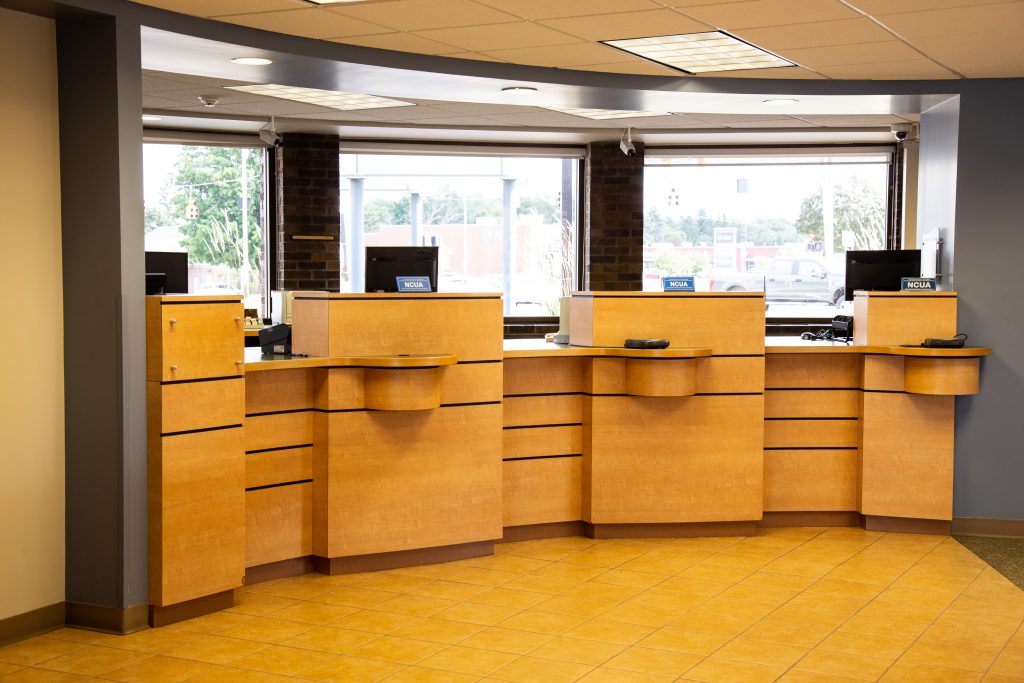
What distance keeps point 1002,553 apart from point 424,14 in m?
4.54

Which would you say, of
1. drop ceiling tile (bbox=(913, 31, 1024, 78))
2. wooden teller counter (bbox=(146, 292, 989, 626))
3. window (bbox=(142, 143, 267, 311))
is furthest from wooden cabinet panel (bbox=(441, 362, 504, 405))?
window (bbox=(142, 143, 267, 311))

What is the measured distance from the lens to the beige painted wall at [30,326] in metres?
4.57

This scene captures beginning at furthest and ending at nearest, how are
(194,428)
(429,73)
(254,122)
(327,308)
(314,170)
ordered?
1. (314,170)
2. (254,122)
3. (429,73)
4. (327,308)
5. (194,428)

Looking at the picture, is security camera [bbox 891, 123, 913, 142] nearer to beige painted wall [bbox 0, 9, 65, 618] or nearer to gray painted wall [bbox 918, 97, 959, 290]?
gray painted wall [bbox 918, 97, 959, 290]

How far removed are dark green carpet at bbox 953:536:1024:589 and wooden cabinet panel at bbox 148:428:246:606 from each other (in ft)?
13.2

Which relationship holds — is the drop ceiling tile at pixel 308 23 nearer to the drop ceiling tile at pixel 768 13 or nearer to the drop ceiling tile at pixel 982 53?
the drop ceiling tile at pixel 768 13

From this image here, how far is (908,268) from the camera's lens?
7.19 m

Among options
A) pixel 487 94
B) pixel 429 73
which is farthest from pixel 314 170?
pixel 429 73

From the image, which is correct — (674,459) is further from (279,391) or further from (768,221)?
(768,221)

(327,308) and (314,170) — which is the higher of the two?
(314,170)

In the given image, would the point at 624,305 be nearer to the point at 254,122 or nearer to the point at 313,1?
the point at 313,1

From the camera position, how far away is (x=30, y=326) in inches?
183

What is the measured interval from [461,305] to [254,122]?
4263 mm

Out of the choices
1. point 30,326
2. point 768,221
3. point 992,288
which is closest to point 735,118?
point 768,221
